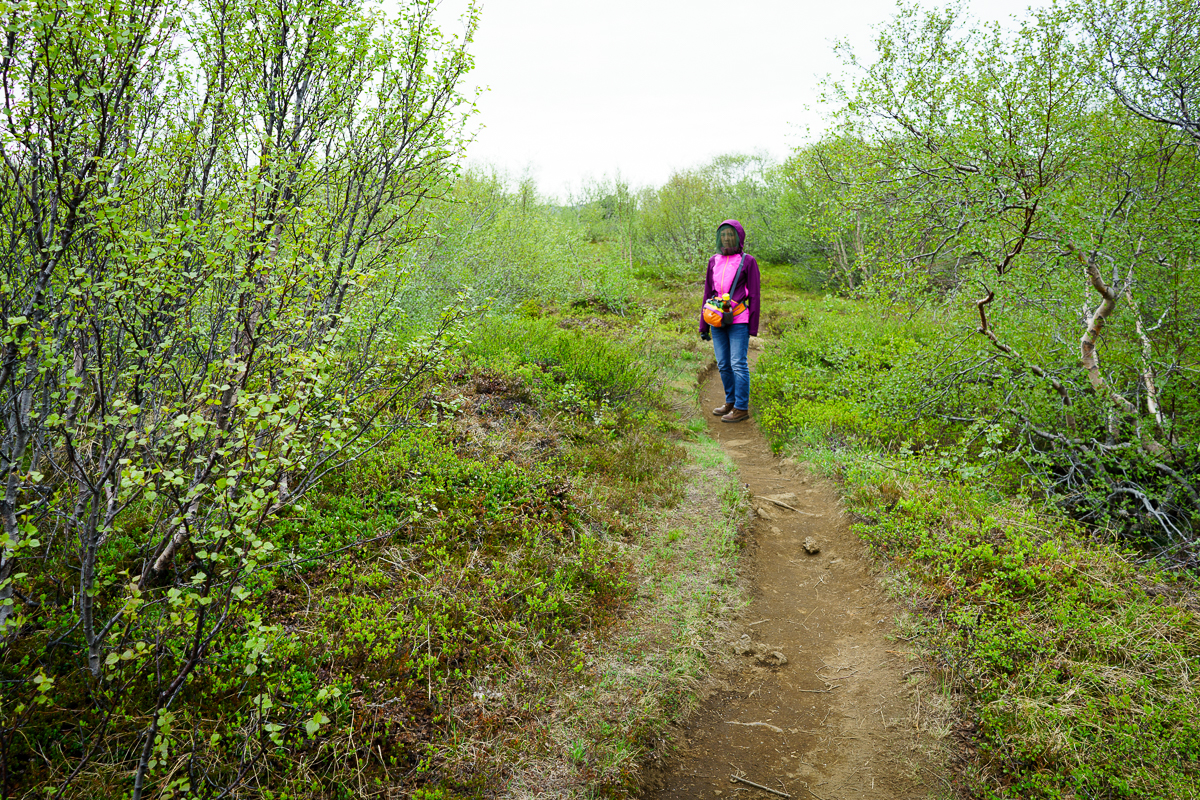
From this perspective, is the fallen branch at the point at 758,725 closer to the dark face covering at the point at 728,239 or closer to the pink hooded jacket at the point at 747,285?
the pink hooded jacket at the point at 747,285

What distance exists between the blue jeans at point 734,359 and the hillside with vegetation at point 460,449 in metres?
1.12

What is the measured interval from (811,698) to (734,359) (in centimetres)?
573

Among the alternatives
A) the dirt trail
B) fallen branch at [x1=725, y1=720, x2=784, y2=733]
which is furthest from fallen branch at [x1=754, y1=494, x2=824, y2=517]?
fallen branch at [x1=725, y1=720, x2=784, y2=733]

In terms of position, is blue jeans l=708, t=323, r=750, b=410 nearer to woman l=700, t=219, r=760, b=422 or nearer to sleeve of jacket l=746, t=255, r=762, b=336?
woman l=700, t=219, r=760, b=422

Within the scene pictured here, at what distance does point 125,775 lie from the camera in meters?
2.22

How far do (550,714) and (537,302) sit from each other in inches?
476

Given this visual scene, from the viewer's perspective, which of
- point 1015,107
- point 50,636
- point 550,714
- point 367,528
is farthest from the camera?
point 1015,107

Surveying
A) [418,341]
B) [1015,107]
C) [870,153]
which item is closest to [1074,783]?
[418,341]

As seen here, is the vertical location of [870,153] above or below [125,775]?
above

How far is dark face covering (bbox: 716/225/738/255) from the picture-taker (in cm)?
824

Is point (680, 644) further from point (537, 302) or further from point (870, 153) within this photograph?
point (537, 302)

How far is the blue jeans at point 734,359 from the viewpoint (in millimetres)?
8430

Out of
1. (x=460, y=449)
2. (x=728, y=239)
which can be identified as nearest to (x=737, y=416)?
(x=728, y=239)

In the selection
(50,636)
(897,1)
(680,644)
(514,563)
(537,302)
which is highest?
(897,1)
